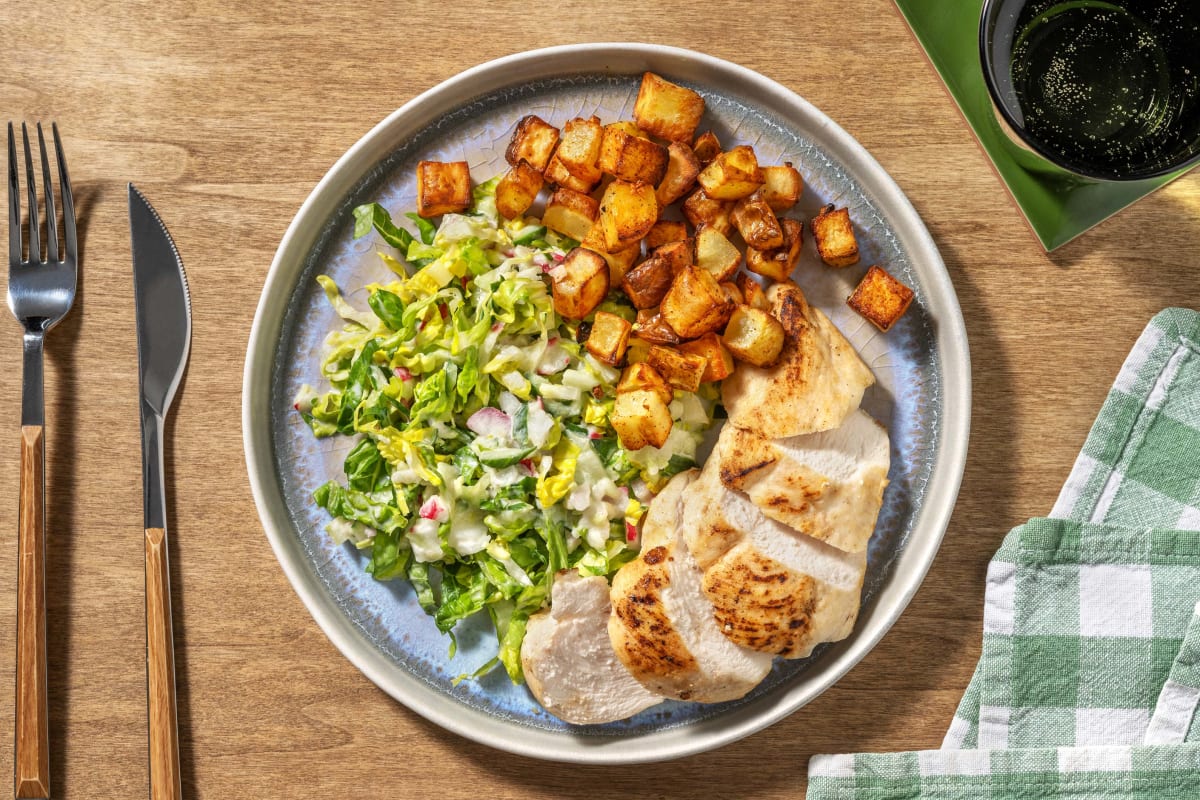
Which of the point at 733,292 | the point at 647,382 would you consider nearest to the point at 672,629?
the point at 647,382

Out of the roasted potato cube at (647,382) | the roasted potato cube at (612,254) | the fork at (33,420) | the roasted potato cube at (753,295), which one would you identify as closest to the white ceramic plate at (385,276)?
the roasted potato cube at (753,295)

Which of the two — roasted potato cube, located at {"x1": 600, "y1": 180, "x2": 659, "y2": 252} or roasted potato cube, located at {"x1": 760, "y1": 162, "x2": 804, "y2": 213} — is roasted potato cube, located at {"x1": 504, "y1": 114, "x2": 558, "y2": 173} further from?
roasted potato cube, located at {"x1": 760, "y1": 162, "x2": 804, "y2": 213}

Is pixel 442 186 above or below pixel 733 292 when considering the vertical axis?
above

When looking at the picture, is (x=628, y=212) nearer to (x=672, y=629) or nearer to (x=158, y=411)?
(x=672, y=629)

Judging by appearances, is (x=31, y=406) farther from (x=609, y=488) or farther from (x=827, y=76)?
(x=827, y=76)

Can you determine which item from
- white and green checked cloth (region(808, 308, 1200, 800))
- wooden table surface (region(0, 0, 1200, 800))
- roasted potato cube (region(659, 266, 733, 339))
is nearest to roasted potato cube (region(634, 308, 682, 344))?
roasted potato cube (region(659, 266, 733, 339))

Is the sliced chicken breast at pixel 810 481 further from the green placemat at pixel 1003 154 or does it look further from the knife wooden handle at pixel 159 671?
the knife wooden handle at pixel 159 671
